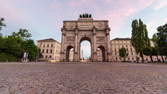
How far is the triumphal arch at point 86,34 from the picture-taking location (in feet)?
143

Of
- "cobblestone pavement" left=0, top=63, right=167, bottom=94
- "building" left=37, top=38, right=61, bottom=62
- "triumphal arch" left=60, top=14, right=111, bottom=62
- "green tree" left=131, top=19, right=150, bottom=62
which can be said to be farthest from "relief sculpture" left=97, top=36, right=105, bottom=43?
"cobblestone pavement" left=0, top=63, right=167, bottom=94

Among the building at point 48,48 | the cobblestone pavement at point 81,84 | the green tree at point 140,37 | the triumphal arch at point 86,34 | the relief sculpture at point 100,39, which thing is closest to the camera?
the cobblestone pavement at point 81,84

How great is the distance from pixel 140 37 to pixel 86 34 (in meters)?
19.3

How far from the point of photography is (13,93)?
222 cm

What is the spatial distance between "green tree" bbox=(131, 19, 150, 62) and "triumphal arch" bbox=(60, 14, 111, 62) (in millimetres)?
10019

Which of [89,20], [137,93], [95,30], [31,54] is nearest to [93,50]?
[95,30]

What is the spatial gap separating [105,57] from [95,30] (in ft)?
35.4

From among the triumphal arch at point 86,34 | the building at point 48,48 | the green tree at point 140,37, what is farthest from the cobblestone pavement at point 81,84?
the building at point 48,48

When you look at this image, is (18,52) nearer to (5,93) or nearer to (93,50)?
(93,50)

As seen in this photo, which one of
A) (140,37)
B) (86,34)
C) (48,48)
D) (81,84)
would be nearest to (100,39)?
(86,34)

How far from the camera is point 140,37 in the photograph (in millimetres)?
34312

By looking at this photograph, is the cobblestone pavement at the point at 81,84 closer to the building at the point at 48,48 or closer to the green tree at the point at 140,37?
the green tree at the point at 140,37

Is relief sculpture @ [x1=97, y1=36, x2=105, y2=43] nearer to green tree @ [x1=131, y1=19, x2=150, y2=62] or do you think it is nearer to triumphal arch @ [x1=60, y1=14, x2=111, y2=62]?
triumphal arch @ [x1=60, y1=14, x2=111, y2=62]

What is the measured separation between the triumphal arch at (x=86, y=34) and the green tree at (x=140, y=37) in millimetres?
10019
